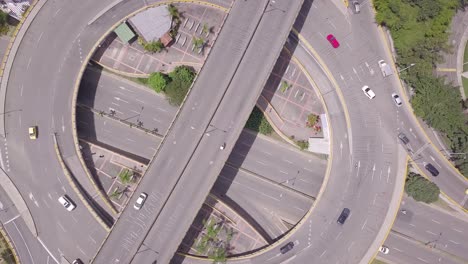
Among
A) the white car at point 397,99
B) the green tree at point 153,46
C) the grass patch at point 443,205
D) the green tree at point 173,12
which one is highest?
the white car at point 397,99

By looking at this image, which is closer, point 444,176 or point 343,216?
point 343,216

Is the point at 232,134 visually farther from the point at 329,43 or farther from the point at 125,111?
the point at 329,43

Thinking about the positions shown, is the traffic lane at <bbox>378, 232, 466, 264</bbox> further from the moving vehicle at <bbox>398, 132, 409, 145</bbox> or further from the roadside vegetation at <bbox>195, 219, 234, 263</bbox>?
the roadside vegetation at <bbox>195, 219, 234, 263</bbox>

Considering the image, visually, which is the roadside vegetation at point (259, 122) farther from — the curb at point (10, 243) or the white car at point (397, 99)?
the curb at point (10, 243)

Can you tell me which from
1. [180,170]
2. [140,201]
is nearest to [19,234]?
[140,201]

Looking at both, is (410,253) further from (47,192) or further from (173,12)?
(47,192)

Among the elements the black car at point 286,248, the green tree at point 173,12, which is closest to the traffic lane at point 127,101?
the green tree at point 173,12

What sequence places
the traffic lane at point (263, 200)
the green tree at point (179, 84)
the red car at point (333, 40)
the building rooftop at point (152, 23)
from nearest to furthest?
the green tree at point (179, 84) < the building rooftop at point (152, 23) < the red car at point (333, 40) < the traffic lane at point (263, 200)
